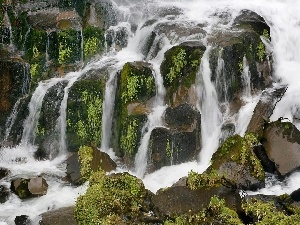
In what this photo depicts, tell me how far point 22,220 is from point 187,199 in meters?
4.34

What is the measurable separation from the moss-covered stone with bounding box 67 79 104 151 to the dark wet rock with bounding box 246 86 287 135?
4.87 meters

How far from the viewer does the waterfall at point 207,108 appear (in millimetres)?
13805

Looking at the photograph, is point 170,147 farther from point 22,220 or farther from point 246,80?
point 22,220

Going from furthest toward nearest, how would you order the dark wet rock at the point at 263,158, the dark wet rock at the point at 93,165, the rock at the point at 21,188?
the dark wet rock at the point at 93,165 < the rock at the point at 21,188 < the dark wet rock at the point at 263,158

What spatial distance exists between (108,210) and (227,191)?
2.45 m

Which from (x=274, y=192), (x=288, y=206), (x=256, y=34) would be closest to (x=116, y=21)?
(x=256, y=34)

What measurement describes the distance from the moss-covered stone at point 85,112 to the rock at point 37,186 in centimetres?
248

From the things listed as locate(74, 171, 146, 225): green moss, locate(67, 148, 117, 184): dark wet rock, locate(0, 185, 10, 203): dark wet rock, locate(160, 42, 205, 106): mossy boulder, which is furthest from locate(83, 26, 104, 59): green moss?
locate(74, 171, 146, 225): green moss

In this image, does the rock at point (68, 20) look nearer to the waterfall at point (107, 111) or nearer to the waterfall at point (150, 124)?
the waterfall at point (107, 111)

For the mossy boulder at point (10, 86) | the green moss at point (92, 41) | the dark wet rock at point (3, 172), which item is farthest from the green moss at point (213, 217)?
the green moss at point (92, 41)

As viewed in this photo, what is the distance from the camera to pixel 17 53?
1734 cm

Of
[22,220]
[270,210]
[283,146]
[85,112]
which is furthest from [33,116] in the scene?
[270,210]

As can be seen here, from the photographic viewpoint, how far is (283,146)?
37.1 feet

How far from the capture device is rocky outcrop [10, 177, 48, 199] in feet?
40.2
